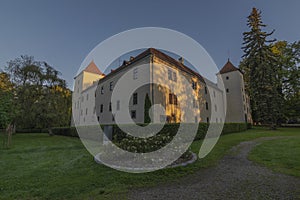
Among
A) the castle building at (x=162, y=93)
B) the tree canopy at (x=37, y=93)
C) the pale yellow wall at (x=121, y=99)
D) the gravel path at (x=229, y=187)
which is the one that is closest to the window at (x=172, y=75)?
the castle building at (x=162, y=93)

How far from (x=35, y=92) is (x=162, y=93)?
48.7 ft

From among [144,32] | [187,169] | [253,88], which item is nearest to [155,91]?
[144,32]

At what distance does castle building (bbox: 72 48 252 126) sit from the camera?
18.5 m

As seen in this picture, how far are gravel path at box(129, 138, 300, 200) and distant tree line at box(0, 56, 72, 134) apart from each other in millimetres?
17957

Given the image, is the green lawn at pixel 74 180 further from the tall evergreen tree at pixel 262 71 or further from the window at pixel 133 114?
the tall evergreen tree at pixel 262 71

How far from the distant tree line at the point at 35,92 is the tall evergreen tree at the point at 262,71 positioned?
87.8 ft

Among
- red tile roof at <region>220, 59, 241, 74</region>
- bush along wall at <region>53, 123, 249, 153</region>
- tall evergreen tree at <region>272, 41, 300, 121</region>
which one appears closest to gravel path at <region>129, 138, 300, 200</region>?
bush along wall at <region>53, 123, 249, 153</region>

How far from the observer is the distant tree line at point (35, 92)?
1731 centimetres

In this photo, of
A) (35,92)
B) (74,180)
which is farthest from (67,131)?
(74,180)

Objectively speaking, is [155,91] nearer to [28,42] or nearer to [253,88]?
[28,42]

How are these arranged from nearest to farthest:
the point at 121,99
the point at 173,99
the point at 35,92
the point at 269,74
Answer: the point at 35,92
the point at 173,99
the point at 121,99
the point at 269,74

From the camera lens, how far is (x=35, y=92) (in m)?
18.4

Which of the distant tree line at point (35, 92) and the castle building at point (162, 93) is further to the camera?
the castle building at point (162, 93)

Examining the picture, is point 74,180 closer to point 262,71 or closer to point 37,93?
point 37,93
